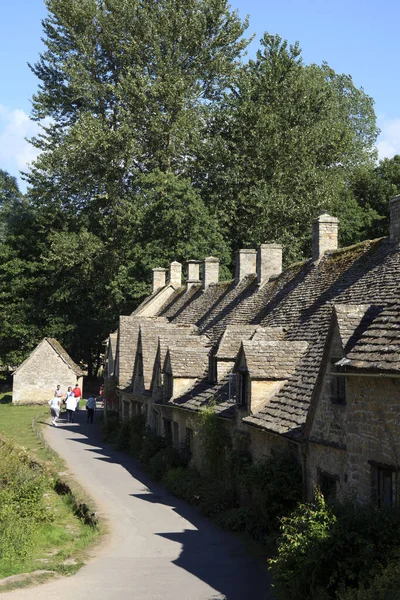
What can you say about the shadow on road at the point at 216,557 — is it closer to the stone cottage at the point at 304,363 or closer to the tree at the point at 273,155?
the stone cottage at the point at 304,363

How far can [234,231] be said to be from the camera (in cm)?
5200

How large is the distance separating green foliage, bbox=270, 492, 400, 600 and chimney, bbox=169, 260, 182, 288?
3635 centimetres

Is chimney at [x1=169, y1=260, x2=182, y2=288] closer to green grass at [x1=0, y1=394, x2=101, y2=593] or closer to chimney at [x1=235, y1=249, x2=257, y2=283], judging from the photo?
chimney at [x1=235, y1=249, x2=257, y2=283]

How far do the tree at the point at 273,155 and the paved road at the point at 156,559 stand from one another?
27.1 metres

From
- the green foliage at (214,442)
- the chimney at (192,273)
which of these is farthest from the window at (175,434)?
the chimney at (192,273)

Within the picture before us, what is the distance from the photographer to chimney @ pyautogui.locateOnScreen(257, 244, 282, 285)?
3137 cm

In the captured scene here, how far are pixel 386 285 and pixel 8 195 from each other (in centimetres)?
6238

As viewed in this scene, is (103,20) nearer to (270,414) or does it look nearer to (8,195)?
(8,195)

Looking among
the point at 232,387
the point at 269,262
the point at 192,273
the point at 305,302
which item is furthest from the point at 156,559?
the point at 192,273

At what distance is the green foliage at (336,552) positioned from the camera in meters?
10.6

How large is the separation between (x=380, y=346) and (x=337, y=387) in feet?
7.98

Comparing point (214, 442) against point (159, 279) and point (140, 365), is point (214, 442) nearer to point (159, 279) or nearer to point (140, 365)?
point (140, 365)

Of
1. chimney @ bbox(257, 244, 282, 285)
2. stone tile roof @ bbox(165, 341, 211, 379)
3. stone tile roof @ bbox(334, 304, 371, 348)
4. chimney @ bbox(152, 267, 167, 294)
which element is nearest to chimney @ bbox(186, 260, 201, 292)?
chimney @ bbox(152, 267, 167, 294)

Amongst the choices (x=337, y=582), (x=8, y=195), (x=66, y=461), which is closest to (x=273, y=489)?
(x=337, y=582)
